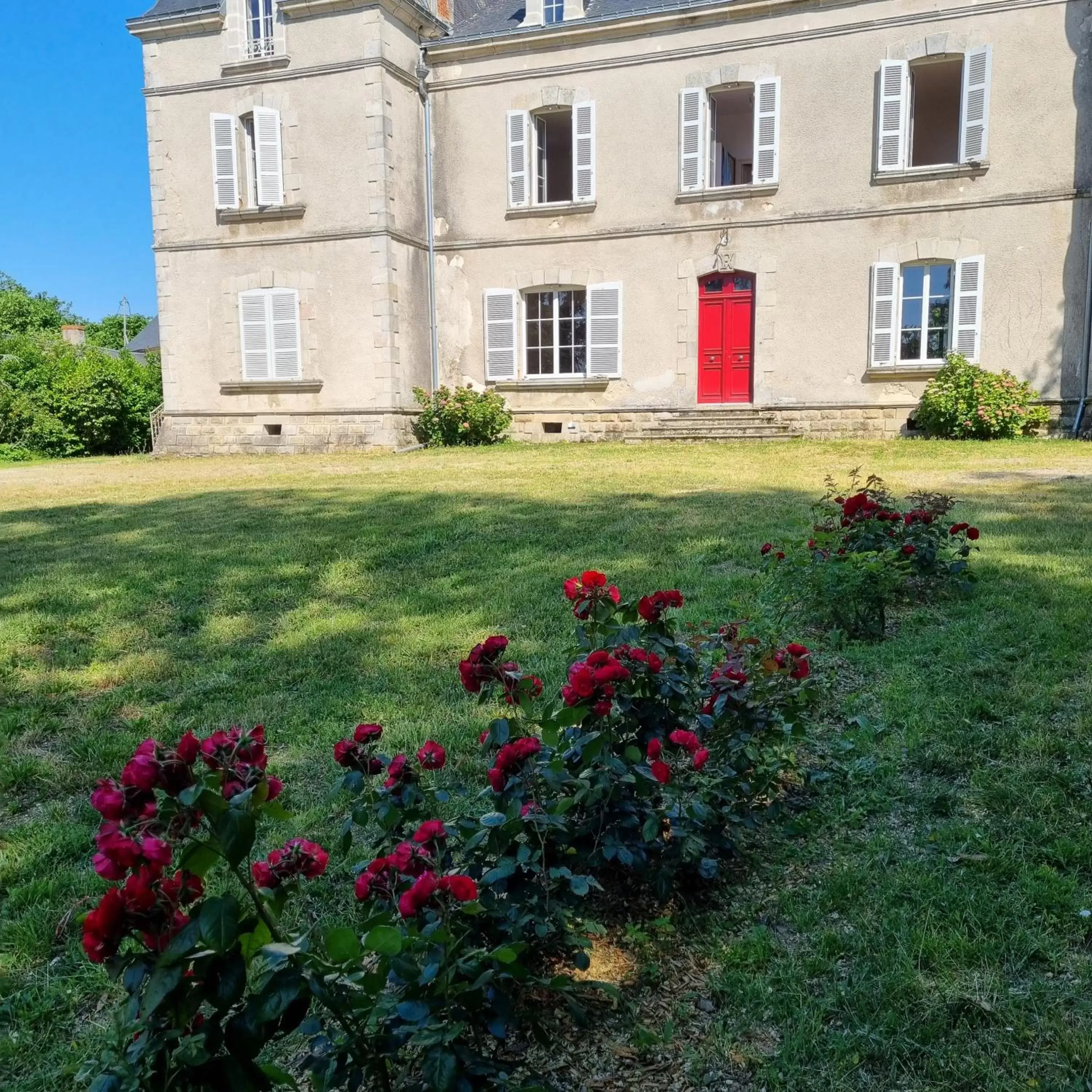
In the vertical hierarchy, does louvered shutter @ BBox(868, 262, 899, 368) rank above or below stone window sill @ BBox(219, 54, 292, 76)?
below

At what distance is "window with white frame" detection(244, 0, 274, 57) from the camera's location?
1368cm

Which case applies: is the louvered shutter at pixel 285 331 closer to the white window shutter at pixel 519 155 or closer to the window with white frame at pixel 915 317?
the white window shutter at pixel 519 155

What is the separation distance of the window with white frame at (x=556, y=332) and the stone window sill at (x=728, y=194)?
200 cm

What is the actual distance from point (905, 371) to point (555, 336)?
203 inches

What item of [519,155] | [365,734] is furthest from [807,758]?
[519,155]

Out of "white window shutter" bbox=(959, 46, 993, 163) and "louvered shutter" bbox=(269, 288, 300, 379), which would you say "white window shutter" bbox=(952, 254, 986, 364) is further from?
"louvered shutter" bbox=(269, 288, 300, 379)

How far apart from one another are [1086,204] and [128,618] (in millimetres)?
12231

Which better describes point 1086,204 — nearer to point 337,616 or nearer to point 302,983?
point 337,616

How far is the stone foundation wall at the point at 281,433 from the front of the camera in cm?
1386

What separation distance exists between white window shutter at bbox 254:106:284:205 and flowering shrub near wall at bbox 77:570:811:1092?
13.6 m

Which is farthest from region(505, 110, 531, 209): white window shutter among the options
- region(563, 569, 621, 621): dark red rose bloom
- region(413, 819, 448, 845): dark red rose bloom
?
region(413, 819, 448, 845): dark red rose bloom

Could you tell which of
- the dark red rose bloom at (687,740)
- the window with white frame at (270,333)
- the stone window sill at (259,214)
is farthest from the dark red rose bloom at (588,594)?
the stone window sill at (259,214)

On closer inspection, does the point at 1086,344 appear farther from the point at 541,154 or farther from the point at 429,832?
the point at 429,832

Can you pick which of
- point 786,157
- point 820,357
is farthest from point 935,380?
point 786,157
